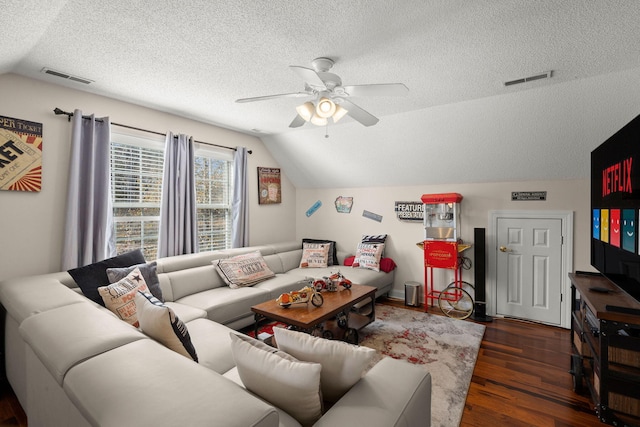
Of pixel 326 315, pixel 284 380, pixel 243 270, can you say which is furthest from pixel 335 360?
pixel 243 270

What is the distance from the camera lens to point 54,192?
2.81m

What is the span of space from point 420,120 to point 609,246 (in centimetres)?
210

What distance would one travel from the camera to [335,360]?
49.0 inches

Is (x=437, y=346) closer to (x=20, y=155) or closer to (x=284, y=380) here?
(x=284, y=380)

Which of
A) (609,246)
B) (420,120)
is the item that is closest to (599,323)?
(609,246)

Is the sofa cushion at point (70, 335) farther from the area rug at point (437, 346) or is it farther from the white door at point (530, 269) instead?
the white door at point (530, 269)

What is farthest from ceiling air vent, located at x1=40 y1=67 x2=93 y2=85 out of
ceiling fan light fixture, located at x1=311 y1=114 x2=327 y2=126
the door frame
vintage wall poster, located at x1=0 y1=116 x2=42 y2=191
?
the door frame

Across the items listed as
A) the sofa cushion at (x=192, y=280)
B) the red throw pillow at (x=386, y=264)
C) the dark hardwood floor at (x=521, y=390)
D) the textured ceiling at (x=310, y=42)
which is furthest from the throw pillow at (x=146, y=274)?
the red throw pillow at (x=386, y=264)

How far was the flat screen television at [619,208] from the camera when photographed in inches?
72.7

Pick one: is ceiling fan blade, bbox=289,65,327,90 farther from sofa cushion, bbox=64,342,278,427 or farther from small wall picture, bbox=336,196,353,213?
small wall picture, bbox=336,196,353,213

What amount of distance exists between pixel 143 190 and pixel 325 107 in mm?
2516

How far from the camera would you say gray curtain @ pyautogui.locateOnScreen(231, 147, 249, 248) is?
445 centimetres

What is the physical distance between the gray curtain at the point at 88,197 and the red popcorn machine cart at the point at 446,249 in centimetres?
365

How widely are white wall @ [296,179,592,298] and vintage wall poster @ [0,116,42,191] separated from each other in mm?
3443
